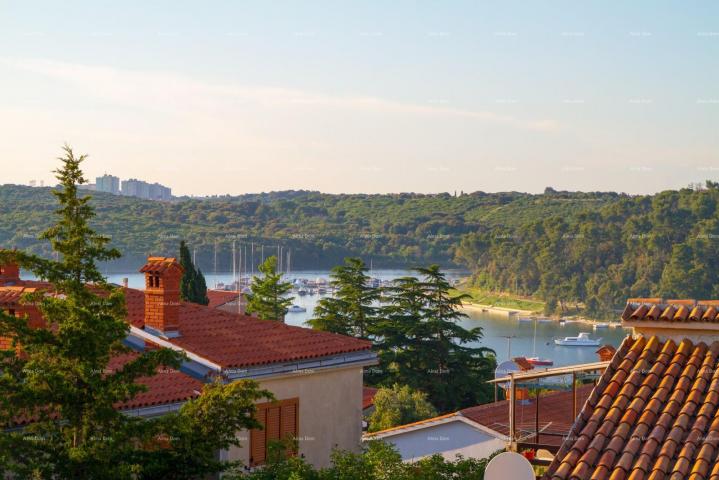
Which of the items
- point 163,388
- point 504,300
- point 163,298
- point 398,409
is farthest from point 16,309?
point 504,300

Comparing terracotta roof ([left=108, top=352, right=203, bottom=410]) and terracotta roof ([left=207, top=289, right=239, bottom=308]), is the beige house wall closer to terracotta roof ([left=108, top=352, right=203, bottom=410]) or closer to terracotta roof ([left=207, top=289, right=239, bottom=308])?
terracotta roof ([left=108, top=352, right=203, bottom=410])

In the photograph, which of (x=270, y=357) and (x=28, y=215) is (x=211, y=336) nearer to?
(x=270, y=357)

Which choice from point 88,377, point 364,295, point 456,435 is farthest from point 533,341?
point 88,377

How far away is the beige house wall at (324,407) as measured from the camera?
1296 cm

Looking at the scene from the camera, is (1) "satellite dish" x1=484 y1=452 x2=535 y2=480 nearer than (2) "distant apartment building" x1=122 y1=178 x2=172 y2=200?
Yes

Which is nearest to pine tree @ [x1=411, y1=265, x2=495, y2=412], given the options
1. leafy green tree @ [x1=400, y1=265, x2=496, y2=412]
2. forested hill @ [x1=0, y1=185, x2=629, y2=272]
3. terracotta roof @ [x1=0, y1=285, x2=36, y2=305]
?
leafy green tree @ [x1=400, y1=265, x2=496, y2=412]

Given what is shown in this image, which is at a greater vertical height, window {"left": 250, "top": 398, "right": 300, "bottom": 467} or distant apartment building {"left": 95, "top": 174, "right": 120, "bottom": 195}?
distant apartment building {"left": 95, "top": 174, "right": 120, "bottom": 195}

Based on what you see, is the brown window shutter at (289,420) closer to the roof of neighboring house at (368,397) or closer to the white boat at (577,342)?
the roof of neighboring house at (368,397)

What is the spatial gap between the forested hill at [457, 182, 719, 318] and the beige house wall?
93127 mm

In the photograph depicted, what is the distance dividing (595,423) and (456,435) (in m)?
12.0

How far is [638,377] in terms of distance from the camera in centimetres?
679

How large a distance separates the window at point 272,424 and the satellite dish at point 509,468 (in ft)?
21.6

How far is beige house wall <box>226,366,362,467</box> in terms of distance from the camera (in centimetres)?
1296

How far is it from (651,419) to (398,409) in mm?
18927
